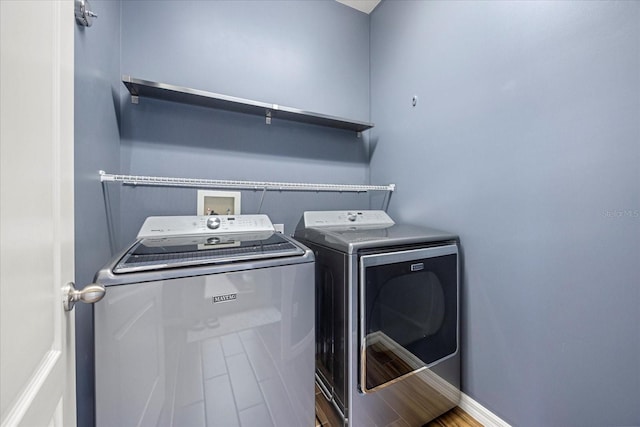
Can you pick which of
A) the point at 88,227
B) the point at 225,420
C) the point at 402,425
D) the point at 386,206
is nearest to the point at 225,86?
the point at 88,227

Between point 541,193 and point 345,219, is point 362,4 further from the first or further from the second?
point 541,193

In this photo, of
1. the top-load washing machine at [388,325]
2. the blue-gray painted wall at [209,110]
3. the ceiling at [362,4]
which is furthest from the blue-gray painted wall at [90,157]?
the ceiling at [362,4]

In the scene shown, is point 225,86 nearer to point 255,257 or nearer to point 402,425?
point 255,257

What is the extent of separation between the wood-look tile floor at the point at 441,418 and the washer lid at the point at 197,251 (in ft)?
2.82

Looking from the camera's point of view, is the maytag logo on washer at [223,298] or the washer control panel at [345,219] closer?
the maytag logo on washer at [223,298]

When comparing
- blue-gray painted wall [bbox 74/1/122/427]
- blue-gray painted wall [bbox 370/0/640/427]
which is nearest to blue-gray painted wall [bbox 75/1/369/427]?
blue-gray painted wall [bbox 74/1/122/427]

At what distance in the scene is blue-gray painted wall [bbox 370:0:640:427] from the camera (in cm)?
87

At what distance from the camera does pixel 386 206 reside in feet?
6.50

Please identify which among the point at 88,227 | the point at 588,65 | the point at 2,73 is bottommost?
the point at 88,227

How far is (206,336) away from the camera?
2.81 ft

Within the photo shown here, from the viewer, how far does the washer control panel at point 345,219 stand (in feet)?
5.44

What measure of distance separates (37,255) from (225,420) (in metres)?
0.84

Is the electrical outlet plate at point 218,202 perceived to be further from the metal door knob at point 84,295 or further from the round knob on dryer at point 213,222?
the metal door knob at point 84,295

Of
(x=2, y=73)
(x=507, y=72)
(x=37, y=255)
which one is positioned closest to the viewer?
(x=2, y=73)
